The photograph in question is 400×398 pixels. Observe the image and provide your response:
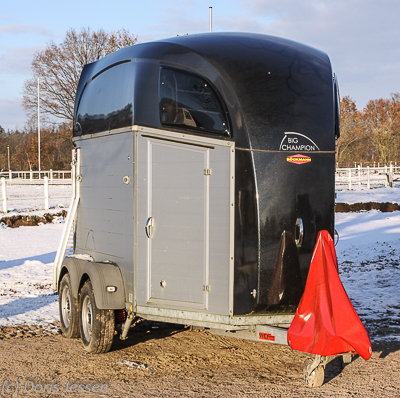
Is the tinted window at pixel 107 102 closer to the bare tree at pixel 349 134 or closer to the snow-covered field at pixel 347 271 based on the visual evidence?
the snow-covered field at pixel 347 271

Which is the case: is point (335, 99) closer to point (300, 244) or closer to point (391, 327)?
point (300, 244)

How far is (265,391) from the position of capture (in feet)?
15.8

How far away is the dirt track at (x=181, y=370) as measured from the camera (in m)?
4.83

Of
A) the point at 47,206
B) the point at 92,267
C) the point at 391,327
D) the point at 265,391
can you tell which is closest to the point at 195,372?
the point at 265,391

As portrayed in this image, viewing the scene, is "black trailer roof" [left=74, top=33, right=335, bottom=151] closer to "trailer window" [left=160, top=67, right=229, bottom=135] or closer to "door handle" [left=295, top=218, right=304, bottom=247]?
"trailer window" [left=160, top=67, right=229, bottom=135]

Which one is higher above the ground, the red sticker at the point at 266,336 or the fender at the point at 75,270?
the fender at the point at 75,270

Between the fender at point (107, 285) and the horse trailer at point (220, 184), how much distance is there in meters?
0.01

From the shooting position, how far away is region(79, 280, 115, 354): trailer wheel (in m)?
5.76

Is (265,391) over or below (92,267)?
below

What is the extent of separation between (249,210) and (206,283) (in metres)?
0.88

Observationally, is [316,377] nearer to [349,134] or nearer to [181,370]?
[181,370]

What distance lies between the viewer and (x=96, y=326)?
227 inches

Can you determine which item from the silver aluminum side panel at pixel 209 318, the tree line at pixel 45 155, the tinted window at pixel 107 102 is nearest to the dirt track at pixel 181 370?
the silver aluminum side panel at pixel 209 318

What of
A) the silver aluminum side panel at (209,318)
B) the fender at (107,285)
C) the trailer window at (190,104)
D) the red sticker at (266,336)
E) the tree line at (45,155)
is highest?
the tree line at (45,155)
